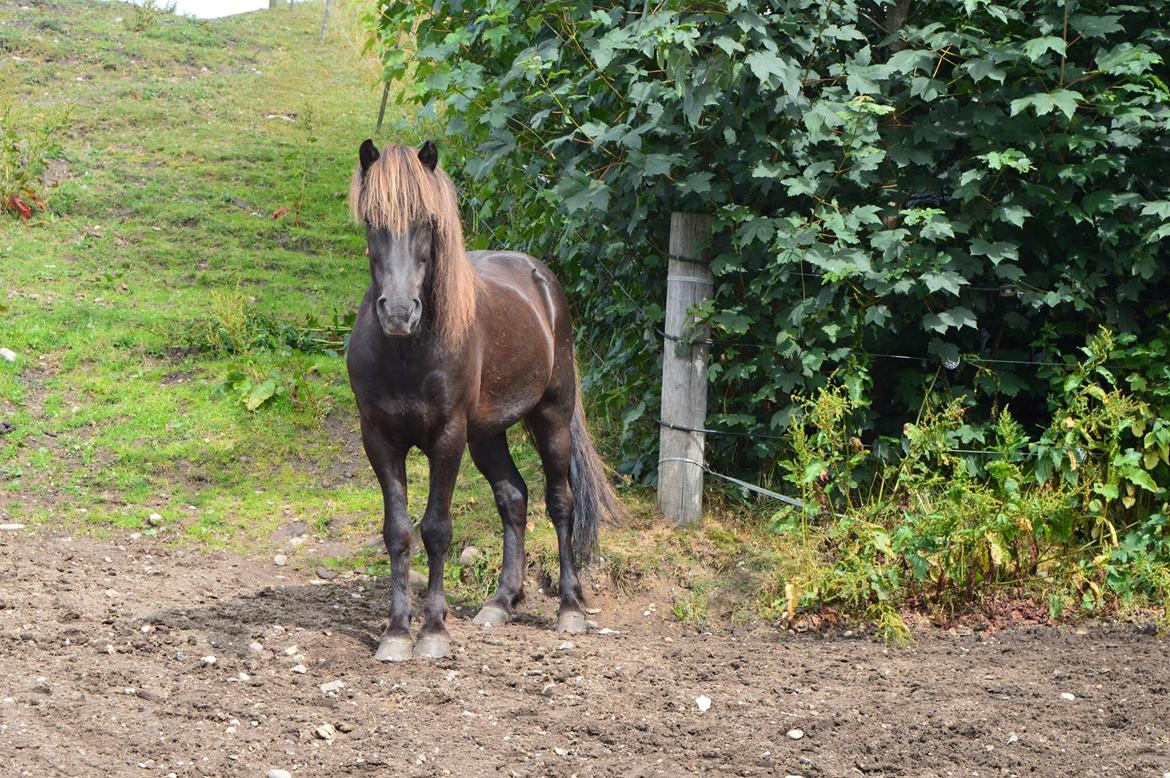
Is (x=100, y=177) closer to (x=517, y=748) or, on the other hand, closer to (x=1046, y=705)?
(x=517, y=748)

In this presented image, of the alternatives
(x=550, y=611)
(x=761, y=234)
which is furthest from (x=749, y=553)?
(x=761, y=234)

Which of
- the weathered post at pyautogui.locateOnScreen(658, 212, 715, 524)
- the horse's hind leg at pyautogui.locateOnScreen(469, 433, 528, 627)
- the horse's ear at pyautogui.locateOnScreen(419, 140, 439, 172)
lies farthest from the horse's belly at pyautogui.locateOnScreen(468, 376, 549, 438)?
the horse's ear at pyautogui.locateOnScreen(419, 140, 439, 172)

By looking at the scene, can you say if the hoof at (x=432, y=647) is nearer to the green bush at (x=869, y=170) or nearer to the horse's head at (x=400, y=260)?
the horse's head at (x=400, y=260)

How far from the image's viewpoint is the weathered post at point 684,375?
652cm

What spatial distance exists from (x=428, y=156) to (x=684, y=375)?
2166 millimetres

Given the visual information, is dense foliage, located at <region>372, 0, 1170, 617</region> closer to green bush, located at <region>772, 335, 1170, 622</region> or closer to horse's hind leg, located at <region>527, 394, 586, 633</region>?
green bush, located at <region>772, 335, 1170, 622</region>

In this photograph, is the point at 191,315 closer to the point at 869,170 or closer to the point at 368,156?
the point at 368,156

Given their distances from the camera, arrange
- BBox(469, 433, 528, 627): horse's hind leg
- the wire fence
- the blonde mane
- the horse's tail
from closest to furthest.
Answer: the blonde mane, the wire fence, BBox(469, 433, 528, 627): horse's hind leg, the horse's tail

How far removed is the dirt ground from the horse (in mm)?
442

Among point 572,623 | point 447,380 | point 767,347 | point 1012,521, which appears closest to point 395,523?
point 447,380

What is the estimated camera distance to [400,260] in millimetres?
4797

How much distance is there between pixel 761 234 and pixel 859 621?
194cm

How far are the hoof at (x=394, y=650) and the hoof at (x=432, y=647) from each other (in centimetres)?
4

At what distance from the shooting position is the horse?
488 centimetres
